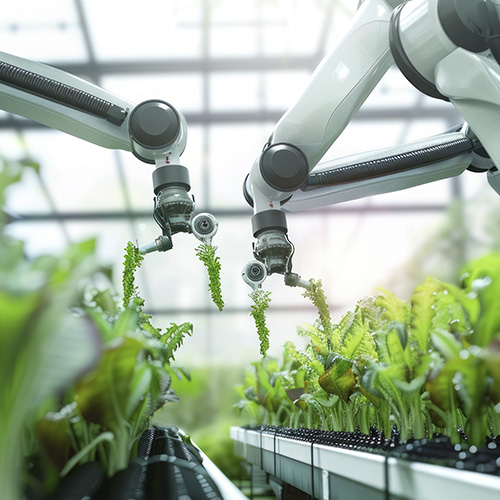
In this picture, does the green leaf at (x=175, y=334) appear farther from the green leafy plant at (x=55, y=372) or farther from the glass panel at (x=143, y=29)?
the glass panel at (x=143, y=29)

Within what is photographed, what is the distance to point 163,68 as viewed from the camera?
16.4 feet

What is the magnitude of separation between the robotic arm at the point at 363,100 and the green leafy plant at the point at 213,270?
0.69ft

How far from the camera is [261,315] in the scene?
1409mm

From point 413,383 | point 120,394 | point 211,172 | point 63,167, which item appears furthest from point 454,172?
point 63,167

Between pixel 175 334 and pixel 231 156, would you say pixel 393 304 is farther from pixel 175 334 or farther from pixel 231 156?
pixel 231 156

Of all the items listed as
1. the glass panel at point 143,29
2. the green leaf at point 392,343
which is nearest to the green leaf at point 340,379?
the green leaf at point 392,343

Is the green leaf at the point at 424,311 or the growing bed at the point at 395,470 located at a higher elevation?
the green leaf at the point at 424,311

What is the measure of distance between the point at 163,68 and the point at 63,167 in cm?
174

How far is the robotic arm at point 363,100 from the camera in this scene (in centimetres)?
123

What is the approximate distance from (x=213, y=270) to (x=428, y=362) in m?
0.61

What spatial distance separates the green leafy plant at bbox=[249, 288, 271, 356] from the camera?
1.35m

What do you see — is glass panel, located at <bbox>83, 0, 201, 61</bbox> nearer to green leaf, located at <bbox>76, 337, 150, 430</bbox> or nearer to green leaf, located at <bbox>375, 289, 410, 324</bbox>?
green leaf, located at <bbox>375, 289, 410, 324</bbox>

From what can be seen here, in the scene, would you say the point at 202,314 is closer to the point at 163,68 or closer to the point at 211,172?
the point at 211,172

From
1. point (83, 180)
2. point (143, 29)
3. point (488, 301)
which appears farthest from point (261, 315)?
point (83, 180)
